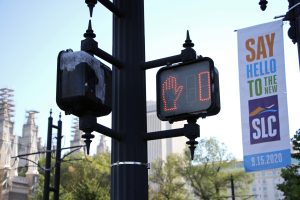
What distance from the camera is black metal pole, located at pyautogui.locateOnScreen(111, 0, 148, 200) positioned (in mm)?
4180

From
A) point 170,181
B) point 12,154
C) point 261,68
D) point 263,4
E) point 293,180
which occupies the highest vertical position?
point 12,154

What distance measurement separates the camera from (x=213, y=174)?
53.8 metres

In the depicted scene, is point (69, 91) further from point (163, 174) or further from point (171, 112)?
point (163, 174)

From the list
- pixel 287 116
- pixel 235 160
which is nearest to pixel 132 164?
pixel 287 116

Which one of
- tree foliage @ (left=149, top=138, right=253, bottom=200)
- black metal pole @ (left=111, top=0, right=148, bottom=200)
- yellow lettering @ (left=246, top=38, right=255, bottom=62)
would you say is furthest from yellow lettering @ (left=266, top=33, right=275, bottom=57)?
tree foliage @ (left=149, top=138, right=253, bottom=200)

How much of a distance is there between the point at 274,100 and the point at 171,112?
3.85m

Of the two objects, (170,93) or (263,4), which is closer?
(170,93)

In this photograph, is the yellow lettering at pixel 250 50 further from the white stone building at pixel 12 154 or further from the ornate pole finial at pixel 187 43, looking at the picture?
the white stone building at pixel 12 154

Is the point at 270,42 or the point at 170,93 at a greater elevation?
the point at 270,42

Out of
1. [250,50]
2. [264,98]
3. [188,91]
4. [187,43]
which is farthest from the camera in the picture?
[250,50]

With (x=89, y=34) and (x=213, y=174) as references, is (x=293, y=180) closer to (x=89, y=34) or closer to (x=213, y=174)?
(x=89, y=34)

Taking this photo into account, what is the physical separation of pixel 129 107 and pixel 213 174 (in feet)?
166

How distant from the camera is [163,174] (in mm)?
63438

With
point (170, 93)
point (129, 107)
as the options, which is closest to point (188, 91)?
point (170, 93)
